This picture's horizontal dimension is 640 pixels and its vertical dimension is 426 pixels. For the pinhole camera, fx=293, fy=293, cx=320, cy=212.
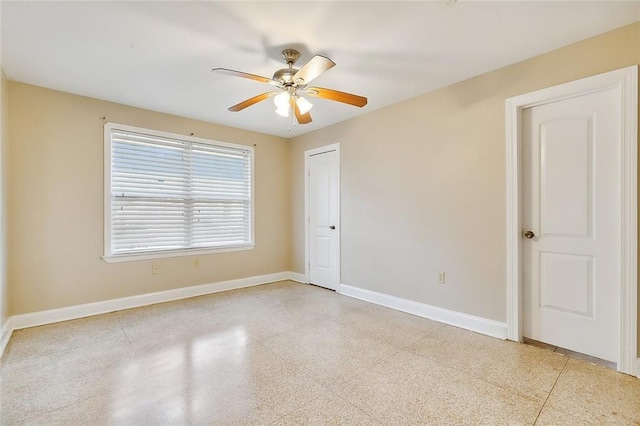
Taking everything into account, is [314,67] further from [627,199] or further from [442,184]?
[627,199]

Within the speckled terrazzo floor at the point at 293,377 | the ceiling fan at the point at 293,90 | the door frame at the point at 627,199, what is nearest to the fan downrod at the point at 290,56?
the ceiling fan at the point at 293,90

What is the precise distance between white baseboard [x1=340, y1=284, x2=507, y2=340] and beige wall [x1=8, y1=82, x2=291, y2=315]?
253 cm

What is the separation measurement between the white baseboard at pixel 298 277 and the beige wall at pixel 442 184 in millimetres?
921

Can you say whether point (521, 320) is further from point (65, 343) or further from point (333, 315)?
point (65, 343)

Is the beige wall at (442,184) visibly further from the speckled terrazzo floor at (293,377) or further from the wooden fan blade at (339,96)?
the wooden fan blade at (339,96)

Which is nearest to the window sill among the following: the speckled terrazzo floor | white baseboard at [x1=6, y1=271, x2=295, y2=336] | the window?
the window

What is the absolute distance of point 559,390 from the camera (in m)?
1.93

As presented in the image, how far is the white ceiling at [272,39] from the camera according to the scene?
193cm

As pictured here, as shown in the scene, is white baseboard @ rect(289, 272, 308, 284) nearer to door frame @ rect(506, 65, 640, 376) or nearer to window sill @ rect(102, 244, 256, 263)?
window sill @ rect(102, 244, 256, 263)

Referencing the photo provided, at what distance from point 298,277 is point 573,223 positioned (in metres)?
A: 3.75

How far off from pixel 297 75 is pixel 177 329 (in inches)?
105

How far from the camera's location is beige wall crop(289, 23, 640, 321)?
8.41 ft

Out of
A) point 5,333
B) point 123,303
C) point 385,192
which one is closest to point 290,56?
point 385,192

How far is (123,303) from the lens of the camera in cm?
356
